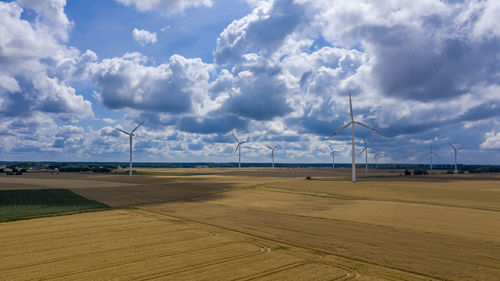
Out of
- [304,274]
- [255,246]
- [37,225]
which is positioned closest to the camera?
[304,274]

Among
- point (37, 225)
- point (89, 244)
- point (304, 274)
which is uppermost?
point (304, 274)

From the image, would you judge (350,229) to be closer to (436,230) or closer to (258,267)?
(436,230)

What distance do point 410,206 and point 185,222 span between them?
26.5m

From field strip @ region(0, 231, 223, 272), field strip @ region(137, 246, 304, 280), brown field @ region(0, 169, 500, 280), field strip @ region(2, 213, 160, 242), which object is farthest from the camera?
field strip @ region(2, 213, 160, 242)

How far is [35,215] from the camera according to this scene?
104 ft

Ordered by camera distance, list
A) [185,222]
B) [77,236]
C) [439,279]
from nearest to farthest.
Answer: [439,279], [77,236], [185,222]

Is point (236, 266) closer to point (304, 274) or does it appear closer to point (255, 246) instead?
point (304, 274)

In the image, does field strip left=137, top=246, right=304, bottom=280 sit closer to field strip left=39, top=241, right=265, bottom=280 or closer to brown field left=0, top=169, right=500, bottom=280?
brown field left=0, top=169, right=500, bottom=280

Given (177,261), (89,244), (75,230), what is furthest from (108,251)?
(75,230)

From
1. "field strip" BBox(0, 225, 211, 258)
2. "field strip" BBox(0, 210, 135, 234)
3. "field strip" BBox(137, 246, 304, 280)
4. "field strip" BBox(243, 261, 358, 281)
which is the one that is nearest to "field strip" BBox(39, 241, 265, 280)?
"field strip" BBox(137, 246, 304, 280)

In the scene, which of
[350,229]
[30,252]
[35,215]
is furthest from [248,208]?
[30,252]

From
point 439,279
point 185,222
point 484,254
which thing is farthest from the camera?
point 185,222

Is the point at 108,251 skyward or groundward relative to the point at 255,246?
skyward

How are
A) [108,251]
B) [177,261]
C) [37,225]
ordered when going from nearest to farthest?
[177,261] < [108,251] < [37,225]
